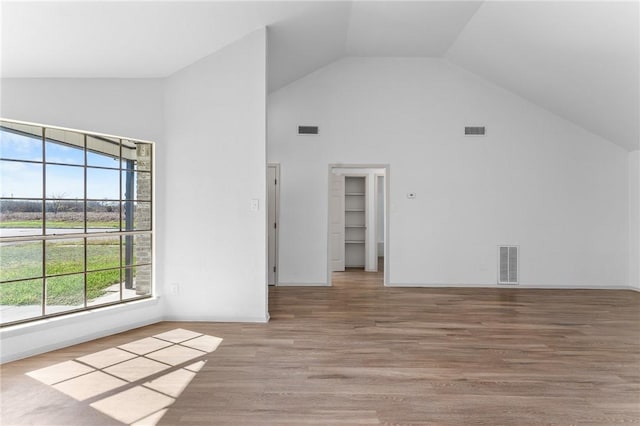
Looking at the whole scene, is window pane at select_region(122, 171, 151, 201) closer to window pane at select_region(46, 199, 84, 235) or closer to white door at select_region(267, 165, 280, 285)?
window pane at select_region(46, 199, 84, 235)

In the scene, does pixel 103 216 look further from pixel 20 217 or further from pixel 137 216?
pixel 20 217

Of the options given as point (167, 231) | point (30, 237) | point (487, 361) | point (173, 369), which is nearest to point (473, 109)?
point (487, 361)

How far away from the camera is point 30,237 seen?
A: 3180 millimetres

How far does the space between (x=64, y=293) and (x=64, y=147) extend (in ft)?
5.00

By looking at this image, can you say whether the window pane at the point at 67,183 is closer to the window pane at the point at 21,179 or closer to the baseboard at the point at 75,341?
the window pane at the point at 21,179

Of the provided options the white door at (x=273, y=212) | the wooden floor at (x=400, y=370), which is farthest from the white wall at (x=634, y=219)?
the white door at (x=273, y=212)

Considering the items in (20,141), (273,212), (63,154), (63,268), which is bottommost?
(63,268)

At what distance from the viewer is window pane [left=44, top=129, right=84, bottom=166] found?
340 centimetres

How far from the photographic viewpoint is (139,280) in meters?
4.11

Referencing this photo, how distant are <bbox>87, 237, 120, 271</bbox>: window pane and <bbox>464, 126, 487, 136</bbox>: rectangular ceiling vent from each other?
218 inches

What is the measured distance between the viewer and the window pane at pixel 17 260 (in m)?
3.79

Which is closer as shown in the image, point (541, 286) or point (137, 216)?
point (137, 216)

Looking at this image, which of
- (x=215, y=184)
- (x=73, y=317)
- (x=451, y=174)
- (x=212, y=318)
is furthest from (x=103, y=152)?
(x=451, y=174)

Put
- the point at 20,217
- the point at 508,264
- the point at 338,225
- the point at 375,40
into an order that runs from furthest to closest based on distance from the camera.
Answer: the point at 338,225 < the point at 508,264 < the point at 375,40 < the point at 20,217
